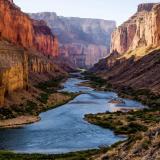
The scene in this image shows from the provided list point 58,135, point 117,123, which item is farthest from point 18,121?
point 117,123

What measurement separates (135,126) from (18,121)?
63.8ft

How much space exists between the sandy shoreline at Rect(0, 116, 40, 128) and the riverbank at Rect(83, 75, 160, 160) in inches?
363

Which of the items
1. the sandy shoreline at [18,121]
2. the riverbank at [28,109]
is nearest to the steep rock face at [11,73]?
the riverbank at [28,109]

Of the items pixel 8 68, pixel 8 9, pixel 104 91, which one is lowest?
pixel 104 91

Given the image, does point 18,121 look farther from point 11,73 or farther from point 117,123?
point 11,73

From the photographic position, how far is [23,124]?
7725cm

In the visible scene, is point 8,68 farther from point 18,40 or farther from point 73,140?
point 18,40

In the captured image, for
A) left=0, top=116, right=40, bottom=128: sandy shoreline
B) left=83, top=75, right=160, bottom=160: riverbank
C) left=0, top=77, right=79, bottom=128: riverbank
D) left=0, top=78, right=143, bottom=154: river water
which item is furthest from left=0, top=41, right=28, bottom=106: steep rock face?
left=83, top=75, right=160, bottom=160: riverbank

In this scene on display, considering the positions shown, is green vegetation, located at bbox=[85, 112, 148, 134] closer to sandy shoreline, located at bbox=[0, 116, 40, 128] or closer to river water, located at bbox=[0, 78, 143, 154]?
river water, located at bbox=[0, 78, 143, 154]

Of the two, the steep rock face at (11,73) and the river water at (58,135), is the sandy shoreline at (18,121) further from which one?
the steep rock face at (11,73)

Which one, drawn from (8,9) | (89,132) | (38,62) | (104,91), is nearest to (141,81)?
(104,91)

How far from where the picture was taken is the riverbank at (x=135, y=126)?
31.3m

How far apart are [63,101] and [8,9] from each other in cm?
8083

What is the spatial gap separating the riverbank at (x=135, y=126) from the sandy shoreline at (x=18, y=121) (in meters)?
9.23
